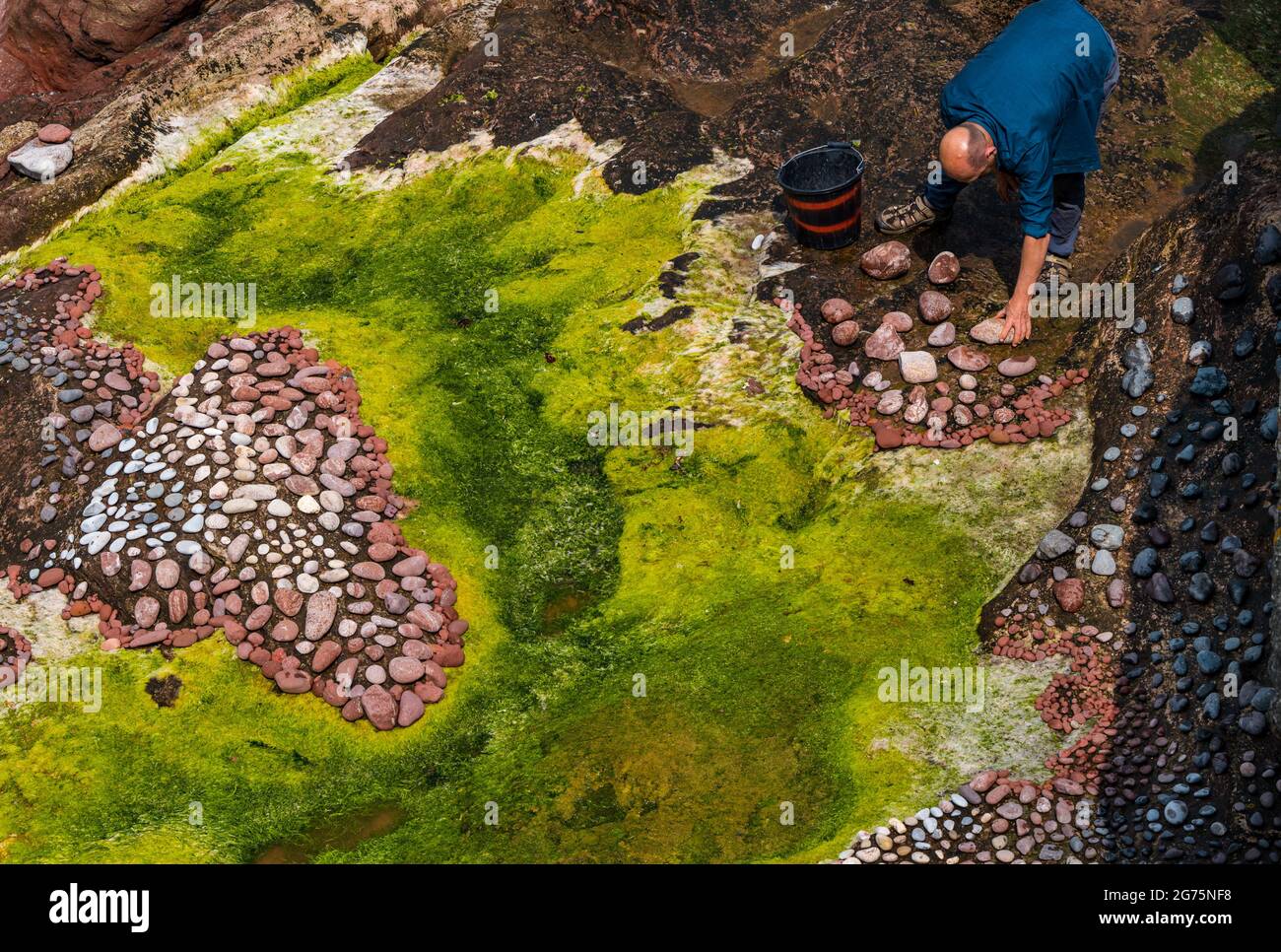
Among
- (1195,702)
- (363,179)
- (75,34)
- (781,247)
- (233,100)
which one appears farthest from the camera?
(75,34)

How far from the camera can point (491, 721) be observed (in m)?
8.10

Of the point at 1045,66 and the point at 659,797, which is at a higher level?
the point at 1045,66

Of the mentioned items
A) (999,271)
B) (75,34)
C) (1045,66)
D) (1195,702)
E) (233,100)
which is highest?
(75,34)

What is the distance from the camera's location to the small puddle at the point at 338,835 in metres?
7.41

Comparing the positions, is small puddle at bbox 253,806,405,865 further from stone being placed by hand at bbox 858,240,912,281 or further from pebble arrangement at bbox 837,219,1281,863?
stone being placed by hand at bbox 858,240,912,281

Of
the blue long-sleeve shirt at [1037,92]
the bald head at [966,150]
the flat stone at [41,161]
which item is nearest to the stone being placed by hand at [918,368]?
the blue long-sleeve shirt at [1037,92]

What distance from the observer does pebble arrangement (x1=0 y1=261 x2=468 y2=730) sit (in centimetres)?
845

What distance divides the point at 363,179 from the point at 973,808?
10341mm

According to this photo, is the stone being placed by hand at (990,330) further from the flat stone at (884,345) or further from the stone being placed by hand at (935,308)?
the flat stone at (884,345)

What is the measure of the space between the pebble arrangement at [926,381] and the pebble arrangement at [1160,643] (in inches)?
27.9

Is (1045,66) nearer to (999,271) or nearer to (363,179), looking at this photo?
(999,271)

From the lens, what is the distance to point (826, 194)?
33.4 feet

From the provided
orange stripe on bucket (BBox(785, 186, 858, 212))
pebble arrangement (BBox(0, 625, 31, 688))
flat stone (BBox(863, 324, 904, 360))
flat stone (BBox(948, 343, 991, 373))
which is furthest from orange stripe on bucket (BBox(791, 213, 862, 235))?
pebble arrangement (BBox(0, 625, 31, 688))

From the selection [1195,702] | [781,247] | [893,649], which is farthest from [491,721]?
[781,247]
